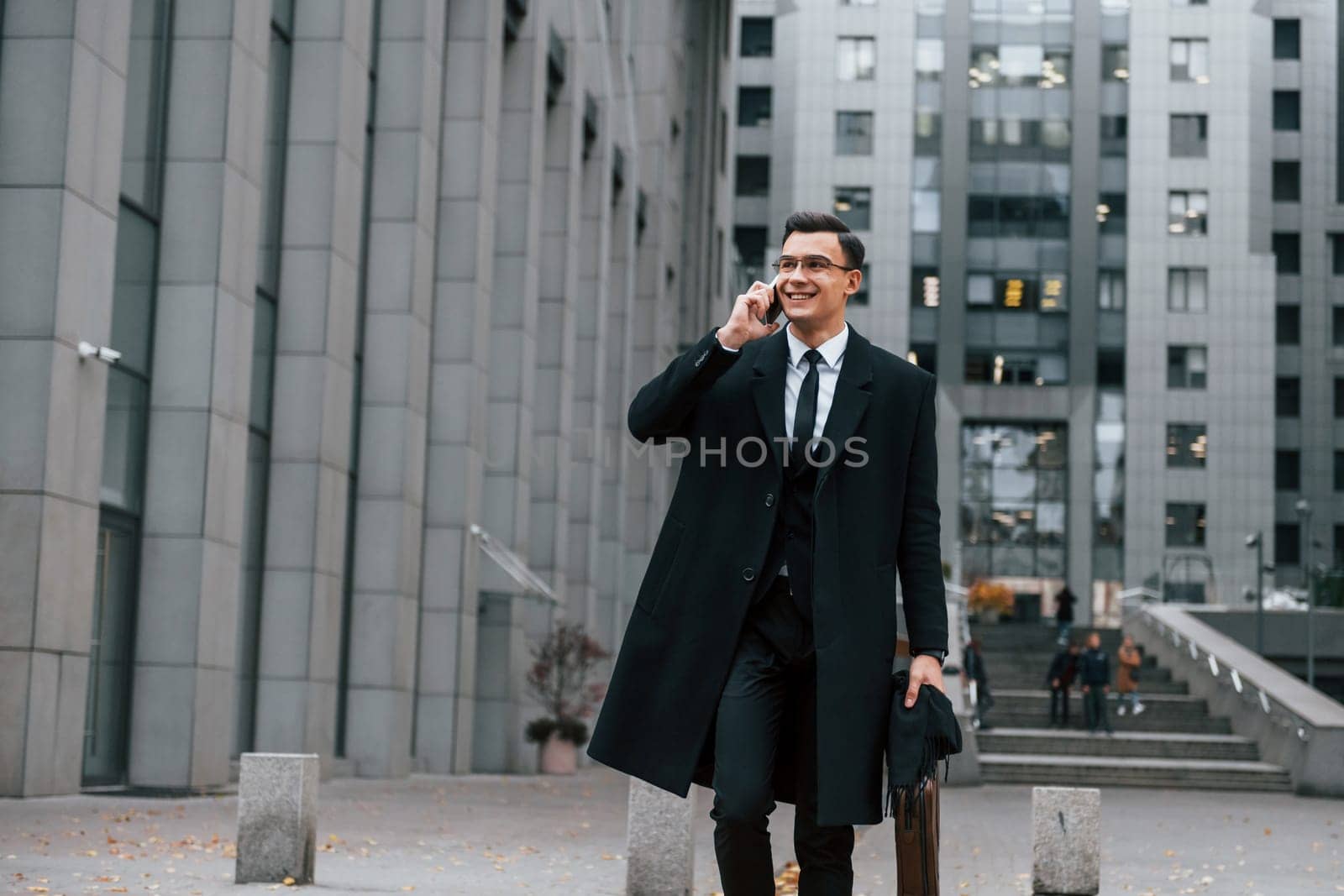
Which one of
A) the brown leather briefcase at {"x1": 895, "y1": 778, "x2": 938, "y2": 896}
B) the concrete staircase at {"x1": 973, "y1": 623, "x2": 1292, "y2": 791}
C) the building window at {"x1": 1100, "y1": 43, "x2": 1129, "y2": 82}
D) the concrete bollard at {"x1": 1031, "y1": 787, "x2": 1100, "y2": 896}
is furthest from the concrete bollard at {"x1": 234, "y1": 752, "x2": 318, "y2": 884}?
the building window at {"x1": 1100, "y1": 43, "x2": 1129, "y2": 82}

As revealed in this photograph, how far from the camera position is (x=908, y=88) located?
72.6m

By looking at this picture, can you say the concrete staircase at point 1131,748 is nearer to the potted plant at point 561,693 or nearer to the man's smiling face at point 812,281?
the potted plant at point 561,693

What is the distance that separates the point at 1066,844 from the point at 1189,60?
67315 mm

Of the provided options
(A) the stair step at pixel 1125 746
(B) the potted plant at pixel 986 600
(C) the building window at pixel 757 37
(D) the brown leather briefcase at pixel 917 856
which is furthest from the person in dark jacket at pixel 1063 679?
(C) the building window at pixel 757 37

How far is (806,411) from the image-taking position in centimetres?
492

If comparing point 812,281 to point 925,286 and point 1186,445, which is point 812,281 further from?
point 1186,445

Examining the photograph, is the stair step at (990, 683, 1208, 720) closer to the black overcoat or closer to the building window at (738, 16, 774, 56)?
A: the black overcoat

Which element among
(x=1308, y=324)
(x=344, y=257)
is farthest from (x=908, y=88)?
(x=344, y=257)

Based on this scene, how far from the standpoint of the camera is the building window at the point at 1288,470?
239 ft

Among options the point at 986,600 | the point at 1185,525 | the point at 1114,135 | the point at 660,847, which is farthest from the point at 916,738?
the point at 1114,135

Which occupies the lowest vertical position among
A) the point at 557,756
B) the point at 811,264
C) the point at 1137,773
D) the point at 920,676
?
the point at 557,756

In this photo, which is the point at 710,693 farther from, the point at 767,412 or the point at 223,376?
the point at 223,376

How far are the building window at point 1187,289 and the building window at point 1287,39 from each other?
32.8 ft

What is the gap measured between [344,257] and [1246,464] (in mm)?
55775
